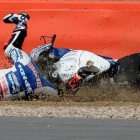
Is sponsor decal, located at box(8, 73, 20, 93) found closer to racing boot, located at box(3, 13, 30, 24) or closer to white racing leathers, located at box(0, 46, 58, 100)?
white racing leathers, located at box(0, 46, 58, 100)

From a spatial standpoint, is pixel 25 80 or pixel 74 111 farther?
pixel 25 80

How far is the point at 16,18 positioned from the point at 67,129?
161 inches

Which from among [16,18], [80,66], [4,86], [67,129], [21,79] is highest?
[16,18]

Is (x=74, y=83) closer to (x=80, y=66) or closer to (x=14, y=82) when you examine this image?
(x=80, y=66)

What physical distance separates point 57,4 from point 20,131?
191 inches

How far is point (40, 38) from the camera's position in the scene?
30.7 feet

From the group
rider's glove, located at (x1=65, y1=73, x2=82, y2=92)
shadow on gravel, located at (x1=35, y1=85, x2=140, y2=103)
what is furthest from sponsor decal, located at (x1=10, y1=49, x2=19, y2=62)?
rider's glove, located at (x1=65, y1=73, x2=82, y2=92)

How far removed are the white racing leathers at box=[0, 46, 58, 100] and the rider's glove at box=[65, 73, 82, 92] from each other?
0.26 metres

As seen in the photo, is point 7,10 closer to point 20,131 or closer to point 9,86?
point 9,86

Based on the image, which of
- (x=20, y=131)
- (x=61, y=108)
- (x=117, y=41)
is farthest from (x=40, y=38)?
(x=20, y=131)

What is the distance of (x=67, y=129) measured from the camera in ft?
17.7

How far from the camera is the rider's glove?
27.2 feet

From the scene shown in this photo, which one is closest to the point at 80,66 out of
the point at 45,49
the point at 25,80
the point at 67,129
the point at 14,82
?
the point at 45,49

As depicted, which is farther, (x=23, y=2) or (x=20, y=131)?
(x=23, y=2)
